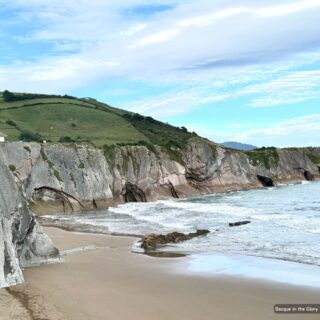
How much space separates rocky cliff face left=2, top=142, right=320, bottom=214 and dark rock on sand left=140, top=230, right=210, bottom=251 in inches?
651

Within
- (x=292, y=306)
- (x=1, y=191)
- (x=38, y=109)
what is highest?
(x=38, y=109)

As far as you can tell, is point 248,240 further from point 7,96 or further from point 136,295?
point 7,96

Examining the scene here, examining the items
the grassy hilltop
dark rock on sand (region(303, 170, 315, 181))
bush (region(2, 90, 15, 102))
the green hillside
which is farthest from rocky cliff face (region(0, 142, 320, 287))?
bush (region(2, 90, 15, 102))

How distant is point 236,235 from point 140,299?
50.1ft

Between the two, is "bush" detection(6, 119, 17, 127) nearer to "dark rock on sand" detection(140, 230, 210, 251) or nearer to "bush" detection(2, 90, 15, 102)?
"bush" detection(2, 90, 15, 102)

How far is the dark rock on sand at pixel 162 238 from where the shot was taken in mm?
27109

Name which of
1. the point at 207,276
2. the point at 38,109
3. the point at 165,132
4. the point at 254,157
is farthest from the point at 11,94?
the point at 207,276

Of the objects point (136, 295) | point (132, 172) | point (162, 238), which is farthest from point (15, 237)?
point (132, 172)

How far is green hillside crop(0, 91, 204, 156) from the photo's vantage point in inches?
4126

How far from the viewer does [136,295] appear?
16609 mm

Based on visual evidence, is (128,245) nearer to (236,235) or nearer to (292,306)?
(236,235)

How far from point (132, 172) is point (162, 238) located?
149 ft

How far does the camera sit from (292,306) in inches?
594

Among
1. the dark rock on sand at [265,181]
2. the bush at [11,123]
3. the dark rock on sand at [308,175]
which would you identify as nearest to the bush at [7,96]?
the bush at [11,123]
